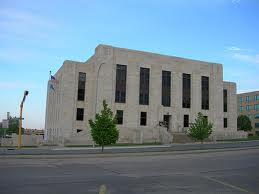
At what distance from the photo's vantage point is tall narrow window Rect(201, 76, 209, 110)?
59312 millimetres

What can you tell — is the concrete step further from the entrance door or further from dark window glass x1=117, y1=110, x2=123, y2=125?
dark window glass x1=117, y1=110, x2=123, y2=125

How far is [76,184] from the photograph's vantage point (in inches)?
440

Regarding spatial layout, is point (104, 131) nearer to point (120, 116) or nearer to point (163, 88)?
point (120, 116)

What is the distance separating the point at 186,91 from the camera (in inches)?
2276

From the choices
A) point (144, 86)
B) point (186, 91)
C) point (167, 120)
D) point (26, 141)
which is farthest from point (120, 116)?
point (26, 141)

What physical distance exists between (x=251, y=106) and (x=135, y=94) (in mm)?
75244

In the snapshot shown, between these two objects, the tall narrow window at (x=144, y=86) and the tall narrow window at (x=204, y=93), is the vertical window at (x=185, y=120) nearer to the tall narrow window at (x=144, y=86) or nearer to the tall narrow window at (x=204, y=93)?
the tall narrow window at (x=204, y=93)

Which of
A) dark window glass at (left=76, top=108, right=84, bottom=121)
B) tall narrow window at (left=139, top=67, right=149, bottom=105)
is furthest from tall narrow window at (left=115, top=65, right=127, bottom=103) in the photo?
dark window glass at (left=76, top=108, right=84, bottom=121)

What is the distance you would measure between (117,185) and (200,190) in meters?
2.90

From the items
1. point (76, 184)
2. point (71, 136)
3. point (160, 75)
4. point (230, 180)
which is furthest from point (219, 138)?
point (76, 184)

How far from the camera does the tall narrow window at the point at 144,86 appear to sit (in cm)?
5397

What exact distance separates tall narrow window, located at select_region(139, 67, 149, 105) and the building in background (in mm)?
70561

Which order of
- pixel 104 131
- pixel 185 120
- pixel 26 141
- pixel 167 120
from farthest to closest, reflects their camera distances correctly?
pixel 185 120
pixel 167 120
pixel 26 141
pixel 104 131

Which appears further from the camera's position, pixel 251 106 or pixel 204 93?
pixel 251 106
